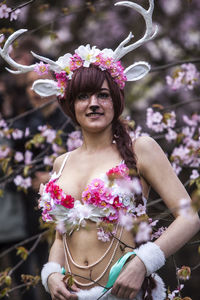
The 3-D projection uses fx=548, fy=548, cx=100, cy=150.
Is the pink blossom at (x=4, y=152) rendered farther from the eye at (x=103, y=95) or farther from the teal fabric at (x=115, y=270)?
the teal fabric at (x=115, y=270)

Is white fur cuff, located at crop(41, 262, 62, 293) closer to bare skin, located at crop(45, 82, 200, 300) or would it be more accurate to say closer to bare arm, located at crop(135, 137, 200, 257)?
bare skin, located at crop(45, 82, 200, 300)

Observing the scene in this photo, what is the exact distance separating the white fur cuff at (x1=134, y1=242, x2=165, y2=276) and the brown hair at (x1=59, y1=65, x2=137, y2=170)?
0.38 meters

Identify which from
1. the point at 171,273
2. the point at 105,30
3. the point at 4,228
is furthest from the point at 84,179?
the point at 105,30

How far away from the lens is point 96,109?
2406 millimetres

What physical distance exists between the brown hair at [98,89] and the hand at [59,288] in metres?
0.57

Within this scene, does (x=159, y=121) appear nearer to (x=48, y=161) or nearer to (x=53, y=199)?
(x=48, y=161)

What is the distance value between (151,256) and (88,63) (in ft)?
2.97

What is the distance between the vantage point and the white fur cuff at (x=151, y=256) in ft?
6.98

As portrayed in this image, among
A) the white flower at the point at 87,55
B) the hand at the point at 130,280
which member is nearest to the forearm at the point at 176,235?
the hand at the point at 130,280

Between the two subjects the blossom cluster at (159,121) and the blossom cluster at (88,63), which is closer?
the blossom cluster at (88,63)

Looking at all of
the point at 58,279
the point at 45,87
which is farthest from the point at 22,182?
the point at 58,279

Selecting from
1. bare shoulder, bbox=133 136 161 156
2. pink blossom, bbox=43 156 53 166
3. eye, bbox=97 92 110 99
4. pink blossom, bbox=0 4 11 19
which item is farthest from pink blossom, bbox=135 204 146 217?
pink blossom, bbox=0 4 11 19

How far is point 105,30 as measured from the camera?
6906mm

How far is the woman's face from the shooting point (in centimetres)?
241
